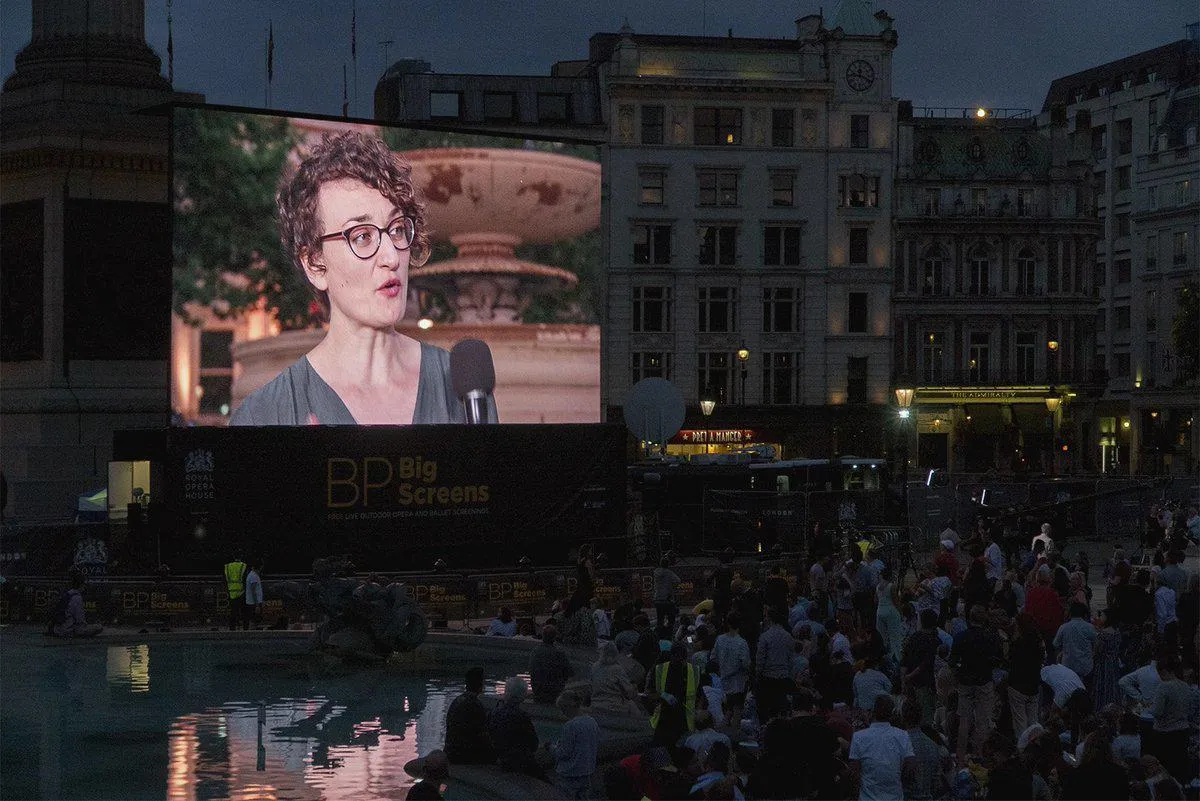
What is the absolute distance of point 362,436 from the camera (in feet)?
121

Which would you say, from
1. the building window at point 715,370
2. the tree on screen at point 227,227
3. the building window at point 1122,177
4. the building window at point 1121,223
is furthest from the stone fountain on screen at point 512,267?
the building window at point 1122,177

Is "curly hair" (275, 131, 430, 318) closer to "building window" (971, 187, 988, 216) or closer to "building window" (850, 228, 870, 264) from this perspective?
"building window" (850, 228, 870, 264)

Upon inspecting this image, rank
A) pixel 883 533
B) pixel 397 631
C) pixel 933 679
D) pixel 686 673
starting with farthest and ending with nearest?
pixel 883 533 < pixel 397 631 < pixel 933 679 < pixel 686 673

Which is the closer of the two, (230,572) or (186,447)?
(230,572)

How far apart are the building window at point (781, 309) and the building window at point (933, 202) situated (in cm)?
970

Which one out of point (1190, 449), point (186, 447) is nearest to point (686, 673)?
point (186, 447)

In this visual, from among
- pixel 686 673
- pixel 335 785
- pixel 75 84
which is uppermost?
pixel 75 84

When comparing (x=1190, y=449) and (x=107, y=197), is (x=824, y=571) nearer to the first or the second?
(x=107, y=197)

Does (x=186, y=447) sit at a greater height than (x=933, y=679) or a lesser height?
greater

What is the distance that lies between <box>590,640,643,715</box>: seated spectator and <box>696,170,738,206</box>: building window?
57762mm

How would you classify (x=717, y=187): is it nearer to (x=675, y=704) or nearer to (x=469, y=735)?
(x=469, y=735)

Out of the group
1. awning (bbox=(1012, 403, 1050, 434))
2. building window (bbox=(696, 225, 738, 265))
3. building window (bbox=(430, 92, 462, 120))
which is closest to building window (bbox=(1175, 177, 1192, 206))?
awning (bbox=(1012, 403, 1050, 434))

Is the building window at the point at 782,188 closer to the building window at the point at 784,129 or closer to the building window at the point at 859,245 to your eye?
the building window at the point at 784,129

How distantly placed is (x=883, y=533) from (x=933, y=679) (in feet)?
65.3
